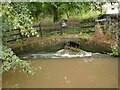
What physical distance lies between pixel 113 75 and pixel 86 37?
2.51 meters

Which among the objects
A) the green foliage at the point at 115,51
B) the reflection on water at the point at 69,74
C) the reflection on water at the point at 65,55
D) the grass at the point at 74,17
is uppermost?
the grass at the point at 74,17

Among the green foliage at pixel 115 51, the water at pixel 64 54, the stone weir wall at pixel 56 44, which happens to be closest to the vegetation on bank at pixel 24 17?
the green foliage at pixel 115 51

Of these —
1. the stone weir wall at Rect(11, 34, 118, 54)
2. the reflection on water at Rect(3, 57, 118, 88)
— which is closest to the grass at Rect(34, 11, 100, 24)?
the stone weir wall at Rect(11, 34, 118, 54)

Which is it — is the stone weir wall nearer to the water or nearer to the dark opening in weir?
the dark opening in weir

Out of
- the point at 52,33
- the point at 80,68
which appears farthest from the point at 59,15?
the point at 80,68

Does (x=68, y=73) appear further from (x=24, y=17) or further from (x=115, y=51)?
(x=24, y=17)

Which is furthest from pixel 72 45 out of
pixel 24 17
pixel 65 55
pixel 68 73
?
pixel 24 17

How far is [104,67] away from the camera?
6.09m

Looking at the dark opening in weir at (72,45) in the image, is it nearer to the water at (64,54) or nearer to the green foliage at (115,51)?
the water at (64,54)

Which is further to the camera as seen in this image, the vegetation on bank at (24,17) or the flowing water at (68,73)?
the flowing water at (68,73)

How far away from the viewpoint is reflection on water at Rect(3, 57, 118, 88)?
5309mm

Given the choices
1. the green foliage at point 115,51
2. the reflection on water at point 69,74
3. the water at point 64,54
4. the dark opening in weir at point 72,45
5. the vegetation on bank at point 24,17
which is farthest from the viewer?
the dark opening in weir at point 72,45

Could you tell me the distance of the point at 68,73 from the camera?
5.86 metres

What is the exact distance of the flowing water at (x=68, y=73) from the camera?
5.31m
